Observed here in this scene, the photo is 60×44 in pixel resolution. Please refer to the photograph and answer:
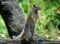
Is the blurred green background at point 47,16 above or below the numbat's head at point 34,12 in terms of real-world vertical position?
below

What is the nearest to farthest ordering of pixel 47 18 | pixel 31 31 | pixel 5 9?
pixel 31 31, pixel 5 9, pixel 47 18

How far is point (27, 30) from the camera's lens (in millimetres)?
1603

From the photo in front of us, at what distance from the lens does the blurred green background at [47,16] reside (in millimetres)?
4184

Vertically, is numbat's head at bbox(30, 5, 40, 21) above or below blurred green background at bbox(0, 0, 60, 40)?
above

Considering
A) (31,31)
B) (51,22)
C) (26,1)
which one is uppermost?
(31,31)

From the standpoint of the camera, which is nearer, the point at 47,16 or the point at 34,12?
the point at 34,12

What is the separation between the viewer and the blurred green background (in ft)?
13.7

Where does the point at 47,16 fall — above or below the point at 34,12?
below

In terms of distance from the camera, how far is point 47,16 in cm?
450

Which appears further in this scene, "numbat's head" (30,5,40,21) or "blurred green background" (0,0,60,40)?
"blurred green background" (0,0,60,40)

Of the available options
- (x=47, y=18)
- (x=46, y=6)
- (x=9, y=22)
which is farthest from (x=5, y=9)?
(x=46, y=6)

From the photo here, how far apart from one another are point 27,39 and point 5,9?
106 cm

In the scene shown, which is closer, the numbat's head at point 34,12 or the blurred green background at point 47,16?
the numbat's head at point 34,12

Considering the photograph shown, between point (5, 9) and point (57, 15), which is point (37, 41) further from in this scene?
point (57, 15)
